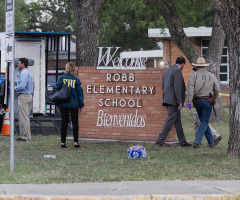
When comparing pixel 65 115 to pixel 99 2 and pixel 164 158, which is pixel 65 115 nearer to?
pixel 164 158

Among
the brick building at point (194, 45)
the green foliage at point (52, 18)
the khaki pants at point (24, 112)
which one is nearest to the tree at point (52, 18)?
the green foliage at point (52, 18)

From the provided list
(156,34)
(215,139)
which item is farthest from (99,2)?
(156,34)

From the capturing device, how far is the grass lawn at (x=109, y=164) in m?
8.18

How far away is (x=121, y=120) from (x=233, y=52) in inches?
152

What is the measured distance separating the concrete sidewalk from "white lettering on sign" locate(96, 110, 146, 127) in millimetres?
5189

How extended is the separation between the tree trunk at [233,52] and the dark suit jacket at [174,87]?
6.73ft

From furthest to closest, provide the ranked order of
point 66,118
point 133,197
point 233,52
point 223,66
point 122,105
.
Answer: point 223,66
point 122,105
point 66,118
point 233,52
point 133,197

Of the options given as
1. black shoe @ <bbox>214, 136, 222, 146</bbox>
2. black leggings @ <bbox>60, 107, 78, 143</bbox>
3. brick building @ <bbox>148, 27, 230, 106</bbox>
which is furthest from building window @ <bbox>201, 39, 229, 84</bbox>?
black leggings @ <bbox>60, 107, 78, 143</bbox>

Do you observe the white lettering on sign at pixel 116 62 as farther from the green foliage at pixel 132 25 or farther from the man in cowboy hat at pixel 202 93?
the green foliage at pixel 132 25

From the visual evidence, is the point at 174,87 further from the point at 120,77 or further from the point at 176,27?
the point at 176,27

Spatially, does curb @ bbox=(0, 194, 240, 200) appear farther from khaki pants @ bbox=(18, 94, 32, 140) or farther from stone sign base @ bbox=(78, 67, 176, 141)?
khaki pants @ bbox=(18, 94, 32, 140)

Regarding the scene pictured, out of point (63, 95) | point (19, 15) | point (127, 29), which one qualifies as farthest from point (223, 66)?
point (63, 95)

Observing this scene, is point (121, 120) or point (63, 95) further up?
point (63, 95)

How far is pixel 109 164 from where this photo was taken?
9.57 meters
